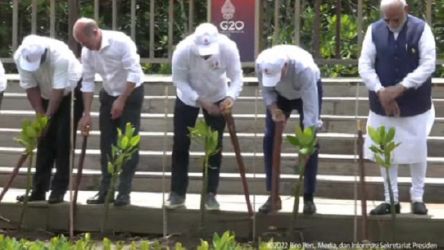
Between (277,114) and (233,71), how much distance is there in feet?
1.74

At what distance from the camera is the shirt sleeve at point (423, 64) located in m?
6.99

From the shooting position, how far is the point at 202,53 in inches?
284

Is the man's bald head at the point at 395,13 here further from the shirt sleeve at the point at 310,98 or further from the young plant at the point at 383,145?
the young plant at the point at 383,145

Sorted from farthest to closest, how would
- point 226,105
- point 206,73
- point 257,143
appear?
point 257,143
point 206,73
point 226,105

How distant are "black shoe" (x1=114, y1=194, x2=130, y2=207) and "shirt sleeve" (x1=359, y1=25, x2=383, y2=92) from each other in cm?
196

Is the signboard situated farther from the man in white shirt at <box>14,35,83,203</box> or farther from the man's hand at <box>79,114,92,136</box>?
the man's hand at <box>79,114,92,136</box>

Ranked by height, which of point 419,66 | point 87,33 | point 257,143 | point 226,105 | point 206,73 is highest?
point 87,33

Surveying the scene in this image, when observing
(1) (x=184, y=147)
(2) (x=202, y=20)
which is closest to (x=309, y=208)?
(1) (x=184, y=147)

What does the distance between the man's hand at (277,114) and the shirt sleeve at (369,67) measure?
625 millimetres

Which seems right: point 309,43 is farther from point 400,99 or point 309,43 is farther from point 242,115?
point 400,99

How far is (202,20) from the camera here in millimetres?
14656

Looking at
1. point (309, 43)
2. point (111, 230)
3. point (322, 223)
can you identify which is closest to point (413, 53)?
point (322, 223)

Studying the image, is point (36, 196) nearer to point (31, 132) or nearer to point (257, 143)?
point (31, 132)

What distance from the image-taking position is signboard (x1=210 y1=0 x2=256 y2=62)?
11297 mm
